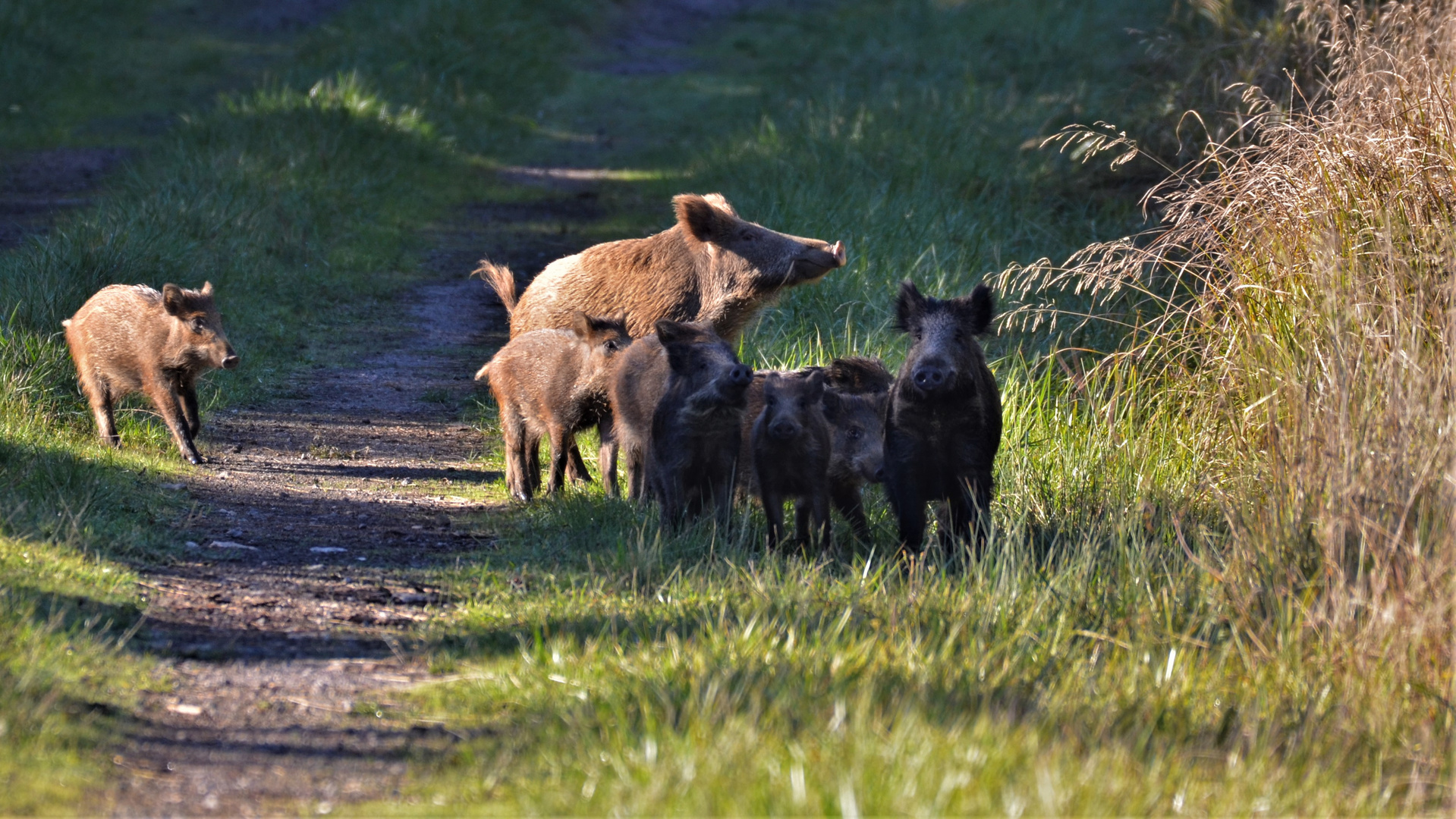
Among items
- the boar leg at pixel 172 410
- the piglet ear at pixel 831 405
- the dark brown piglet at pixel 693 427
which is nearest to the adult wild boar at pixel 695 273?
the piglet ear at pixel 831 405

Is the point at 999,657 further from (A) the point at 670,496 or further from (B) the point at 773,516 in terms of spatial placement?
(A) the point at 670,496

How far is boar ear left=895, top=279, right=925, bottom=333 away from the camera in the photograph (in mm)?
6148

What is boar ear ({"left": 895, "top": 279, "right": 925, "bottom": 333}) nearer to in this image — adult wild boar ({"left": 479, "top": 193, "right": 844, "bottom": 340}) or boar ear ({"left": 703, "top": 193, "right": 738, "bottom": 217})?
adult wild boar ({"left": 479, "top": 193, "right": 844, "bottom": 340})

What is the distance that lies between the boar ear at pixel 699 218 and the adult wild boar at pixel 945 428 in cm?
194

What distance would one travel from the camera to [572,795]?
135 inches

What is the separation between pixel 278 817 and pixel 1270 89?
10.4 metres

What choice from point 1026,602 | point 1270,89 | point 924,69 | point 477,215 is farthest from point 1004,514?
point 924,69

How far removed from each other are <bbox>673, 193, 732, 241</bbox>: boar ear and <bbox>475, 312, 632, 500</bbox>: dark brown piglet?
721 millimetres

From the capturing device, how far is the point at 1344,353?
17.7 feet

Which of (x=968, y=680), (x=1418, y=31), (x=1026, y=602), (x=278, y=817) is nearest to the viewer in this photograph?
(x=278, y=817)

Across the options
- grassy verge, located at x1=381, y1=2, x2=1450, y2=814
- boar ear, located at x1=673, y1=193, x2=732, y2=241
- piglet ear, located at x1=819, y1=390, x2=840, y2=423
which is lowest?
grassy verge, located at x1=381, y1=2, x2=1450, y2=814

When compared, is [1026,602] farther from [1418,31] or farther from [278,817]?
[1418,31]

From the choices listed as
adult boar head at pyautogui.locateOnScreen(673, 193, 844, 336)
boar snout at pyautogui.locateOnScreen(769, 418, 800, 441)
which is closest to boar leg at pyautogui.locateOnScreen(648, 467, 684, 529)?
boar snout at pyautogui.locateOnScreen(769, 418, 800, 441)

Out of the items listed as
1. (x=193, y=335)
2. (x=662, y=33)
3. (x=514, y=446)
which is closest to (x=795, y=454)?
(x=514, y=446)
